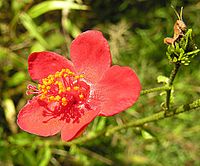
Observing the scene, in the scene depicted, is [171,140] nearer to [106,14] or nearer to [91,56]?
[106,14]

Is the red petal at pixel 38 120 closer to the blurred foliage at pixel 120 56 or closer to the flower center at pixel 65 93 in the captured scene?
the flower center at pixel 65 93

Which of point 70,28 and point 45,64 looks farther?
point 70,28

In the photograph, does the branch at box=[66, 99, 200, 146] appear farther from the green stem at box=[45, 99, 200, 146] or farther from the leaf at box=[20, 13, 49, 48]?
the leaf at box=[20, 13, 49, 48]

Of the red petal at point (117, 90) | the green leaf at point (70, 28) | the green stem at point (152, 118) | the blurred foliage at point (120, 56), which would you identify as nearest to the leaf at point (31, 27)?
the blurred foliage at point (120, 56)

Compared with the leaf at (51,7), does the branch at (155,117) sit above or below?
below

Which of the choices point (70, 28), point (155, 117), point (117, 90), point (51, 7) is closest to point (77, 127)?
point (117, 90)

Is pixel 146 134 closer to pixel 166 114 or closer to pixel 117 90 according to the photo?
pixel 166 114

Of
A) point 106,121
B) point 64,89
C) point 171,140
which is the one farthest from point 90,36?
point 171,140

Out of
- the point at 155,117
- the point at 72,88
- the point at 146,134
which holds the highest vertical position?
the point at 72,88
